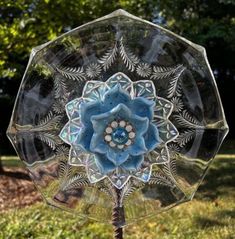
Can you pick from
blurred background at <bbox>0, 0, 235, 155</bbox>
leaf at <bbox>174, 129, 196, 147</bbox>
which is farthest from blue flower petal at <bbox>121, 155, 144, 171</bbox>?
blurred background at <bbox>0, 0, 235, 155</bbox>

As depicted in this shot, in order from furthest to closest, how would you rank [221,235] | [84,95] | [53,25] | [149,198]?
[53,25], [221,235], [149,198], [84,95]

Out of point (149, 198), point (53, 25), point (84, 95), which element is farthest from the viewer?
point (53, 25)

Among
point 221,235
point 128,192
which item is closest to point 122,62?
point 128,192

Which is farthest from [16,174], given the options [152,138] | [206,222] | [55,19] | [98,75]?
[152,138]

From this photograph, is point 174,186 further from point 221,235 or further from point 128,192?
point 221,235

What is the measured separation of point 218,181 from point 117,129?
4390 millimetres

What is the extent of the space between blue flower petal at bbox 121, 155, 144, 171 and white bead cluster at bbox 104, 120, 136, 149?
0.08 meters

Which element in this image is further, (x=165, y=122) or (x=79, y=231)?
(x=79, y=231)

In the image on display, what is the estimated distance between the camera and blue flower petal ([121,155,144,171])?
7.99 ft

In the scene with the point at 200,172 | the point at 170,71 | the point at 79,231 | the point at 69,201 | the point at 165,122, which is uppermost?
the point at 170,71

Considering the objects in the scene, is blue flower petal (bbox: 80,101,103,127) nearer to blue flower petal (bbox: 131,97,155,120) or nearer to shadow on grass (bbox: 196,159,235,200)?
blue flower petal (bbox: 131,97,155,120)

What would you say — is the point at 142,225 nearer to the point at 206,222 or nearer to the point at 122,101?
the point at 206,222

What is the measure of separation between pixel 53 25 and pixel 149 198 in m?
4.21

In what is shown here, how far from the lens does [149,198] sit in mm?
2650
